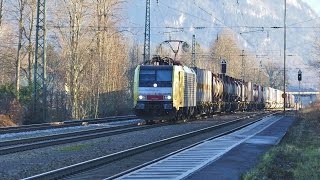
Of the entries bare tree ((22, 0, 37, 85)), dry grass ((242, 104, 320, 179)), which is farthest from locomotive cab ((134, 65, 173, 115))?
bare tree ((22, 0, 37, 85))

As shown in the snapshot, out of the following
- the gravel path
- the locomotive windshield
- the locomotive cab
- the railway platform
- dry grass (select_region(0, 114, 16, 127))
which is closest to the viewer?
the railway platform

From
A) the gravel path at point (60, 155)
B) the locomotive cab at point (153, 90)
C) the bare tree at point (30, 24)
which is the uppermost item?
the bare tree at point (30, 24)

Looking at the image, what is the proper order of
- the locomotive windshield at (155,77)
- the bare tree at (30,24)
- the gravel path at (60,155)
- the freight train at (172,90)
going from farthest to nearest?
1. the bare tree at (30,24)
2. the locomotive windshield at (155,77)
3. the freight train at (172,90)
4. the gravel path at (60,155)

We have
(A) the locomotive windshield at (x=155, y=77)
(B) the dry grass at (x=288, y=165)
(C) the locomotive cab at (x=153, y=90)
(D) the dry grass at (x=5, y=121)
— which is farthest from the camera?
(A) the locomotive windshield at (x=155, y=77)

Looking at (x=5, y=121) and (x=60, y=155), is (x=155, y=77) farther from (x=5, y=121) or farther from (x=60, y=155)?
(x=60, y=155)

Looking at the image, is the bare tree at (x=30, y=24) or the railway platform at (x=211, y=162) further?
the bare tree at (x=30, y=24)

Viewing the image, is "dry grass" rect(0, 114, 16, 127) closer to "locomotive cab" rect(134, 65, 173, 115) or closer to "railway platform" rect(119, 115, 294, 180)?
"locomotive cab" rect(134, 65, 173, 115)

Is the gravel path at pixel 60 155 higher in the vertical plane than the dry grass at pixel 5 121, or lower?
lower

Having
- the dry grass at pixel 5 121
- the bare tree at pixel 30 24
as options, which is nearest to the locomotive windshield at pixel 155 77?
the dry grass at pixel 5 121

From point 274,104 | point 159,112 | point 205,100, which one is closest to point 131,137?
point 159,112

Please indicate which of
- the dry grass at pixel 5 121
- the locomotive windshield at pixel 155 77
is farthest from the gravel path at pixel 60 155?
the dry grass at pixel 5 121

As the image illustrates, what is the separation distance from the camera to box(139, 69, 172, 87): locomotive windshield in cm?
3362

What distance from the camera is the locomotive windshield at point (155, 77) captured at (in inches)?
1324

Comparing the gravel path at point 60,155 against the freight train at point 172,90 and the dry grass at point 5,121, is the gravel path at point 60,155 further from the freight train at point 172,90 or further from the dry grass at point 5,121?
the dry grass at point 5,121
